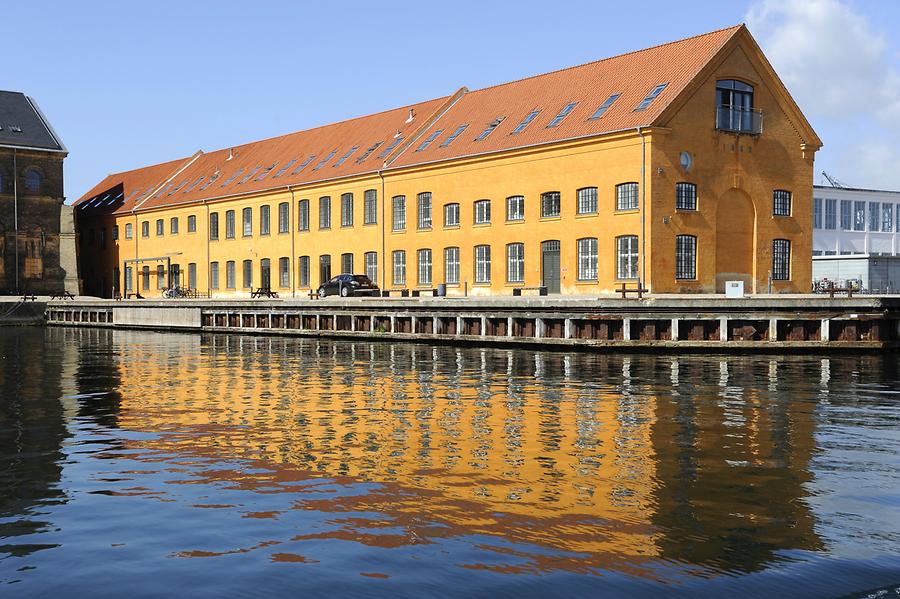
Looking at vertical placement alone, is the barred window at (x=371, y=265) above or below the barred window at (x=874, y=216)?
below

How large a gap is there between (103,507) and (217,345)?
99.5 ft

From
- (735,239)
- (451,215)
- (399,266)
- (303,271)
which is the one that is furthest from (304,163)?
(735,239)

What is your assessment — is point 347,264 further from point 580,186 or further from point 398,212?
point 580,186

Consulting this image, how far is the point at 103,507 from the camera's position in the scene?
31.0 feet


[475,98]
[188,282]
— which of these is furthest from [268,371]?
[188,282]

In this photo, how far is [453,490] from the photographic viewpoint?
32.8 feet

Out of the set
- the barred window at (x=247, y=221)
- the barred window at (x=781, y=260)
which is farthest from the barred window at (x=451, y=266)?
the barred window at (x=247, y=221)

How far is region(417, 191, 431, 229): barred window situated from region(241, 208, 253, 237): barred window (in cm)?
1591

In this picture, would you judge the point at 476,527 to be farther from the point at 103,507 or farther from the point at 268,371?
the point at 268,371

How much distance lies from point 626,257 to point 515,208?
6.73 m

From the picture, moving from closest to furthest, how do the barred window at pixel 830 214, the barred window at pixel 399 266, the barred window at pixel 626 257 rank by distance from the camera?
the barred window at pixel 626 257 → the barred window at pixel 399 266 → the barred window at pixel 830 214

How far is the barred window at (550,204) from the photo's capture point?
139ft

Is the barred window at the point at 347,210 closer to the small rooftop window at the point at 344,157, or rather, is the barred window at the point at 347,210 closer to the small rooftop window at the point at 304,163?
the small rooftop window at the point at 344,157

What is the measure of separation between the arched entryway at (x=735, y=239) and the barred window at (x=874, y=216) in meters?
44.8
